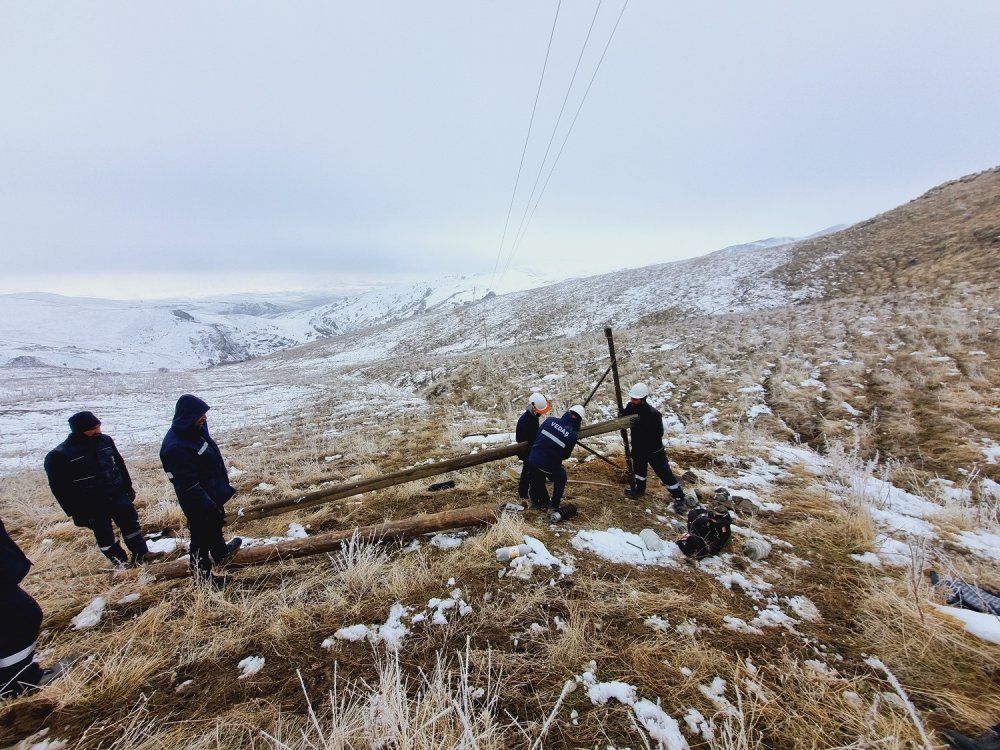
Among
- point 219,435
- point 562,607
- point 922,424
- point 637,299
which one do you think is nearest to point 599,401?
point 922,424

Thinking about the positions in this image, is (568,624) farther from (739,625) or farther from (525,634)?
(739,625)

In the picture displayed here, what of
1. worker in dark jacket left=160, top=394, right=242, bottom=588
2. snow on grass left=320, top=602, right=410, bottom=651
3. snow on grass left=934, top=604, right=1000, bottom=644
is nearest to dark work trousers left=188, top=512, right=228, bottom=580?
worker in dark jacket left=160, top=394, right=242, bottom=588

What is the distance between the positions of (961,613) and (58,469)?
8.29 m

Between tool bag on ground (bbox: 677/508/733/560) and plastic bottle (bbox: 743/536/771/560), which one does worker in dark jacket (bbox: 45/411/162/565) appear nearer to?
tool bag on ground (bbox: 677/508/733/560)

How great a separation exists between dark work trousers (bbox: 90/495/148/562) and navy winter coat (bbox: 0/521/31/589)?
5.89ft

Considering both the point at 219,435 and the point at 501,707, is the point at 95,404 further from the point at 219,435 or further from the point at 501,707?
the point at 501,707

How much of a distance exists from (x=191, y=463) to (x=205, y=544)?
83 cm

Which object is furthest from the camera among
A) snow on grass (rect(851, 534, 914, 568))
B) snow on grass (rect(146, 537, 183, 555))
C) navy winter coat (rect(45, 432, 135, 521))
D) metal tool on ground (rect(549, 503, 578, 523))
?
snow on grass (rect(146, 537, 183, 555))

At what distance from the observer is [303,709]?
236cm

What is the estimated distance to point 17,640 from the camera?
265 centimetres

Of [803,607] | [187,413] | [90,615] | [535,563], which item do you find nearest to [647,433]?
[803,607]

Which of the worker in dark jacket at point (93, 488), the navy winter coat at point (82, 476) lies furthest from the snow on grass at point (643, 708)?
the navy winter coat at point (82, 476)

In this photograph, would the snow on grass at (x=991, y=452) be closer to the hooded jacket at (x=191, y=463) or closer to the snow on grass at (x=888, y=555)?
the snow on grass at (x=888, y=555)

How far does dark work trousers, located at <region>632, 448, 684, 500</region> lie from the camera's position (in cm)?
525
